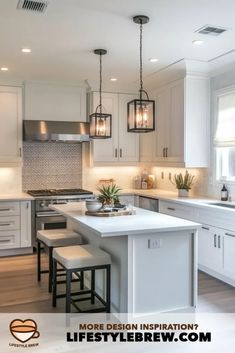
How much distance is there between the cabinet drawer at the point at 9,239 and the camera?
5.13 metres

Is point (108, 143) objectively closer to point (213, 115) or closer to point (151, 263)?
point (213, 115)

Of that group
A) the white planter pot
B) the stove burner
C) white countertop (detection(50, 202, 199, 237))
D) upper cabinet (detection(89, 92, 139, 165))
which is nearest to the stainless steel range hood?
upper cabinet (detection(89, 92, 139, 165))

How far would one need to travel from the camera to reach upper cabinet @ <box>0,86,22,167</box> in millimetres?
5379

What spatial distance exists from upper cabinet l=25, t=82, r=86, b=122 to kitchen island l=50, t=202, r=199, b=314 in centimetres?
300

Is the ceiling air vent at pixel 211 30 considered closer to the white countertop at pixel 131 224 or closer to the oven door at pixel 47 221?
the white countertop at pixel 131 224

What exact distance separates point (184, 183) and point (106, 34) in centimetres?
260

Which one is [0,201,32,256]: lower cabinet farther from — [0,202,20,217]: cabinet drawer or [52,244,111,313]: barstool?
[52,244,111,313]: barstool

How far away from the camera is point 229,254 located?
3916 millimetres

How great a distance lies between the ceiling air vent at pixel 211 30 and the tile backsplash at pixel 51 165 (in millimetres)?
3247

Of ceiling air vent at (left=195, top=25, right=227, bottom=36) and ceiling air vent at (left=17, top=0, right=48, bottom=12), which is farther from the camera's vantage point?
ceiling air vent at (left=195, top=25, right=227, bottom=36)

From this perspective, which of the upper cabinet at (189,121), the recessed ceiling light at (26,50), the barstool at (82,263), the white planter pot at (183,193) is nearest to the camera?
the barstool at (82,263)

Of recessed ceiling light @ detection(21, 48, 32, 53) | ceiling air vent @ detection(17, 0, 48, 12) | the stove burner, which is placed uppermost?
recessed ceiling light @ detection(21, 48, 32, 53)

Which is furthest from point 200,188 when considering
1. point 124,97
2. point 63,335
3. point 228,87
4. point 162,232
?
point 63,335

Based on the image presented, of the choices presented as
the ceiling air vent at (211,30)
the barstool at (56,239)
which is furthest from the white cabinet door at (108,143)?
the ceiling air vent at (211,30)
